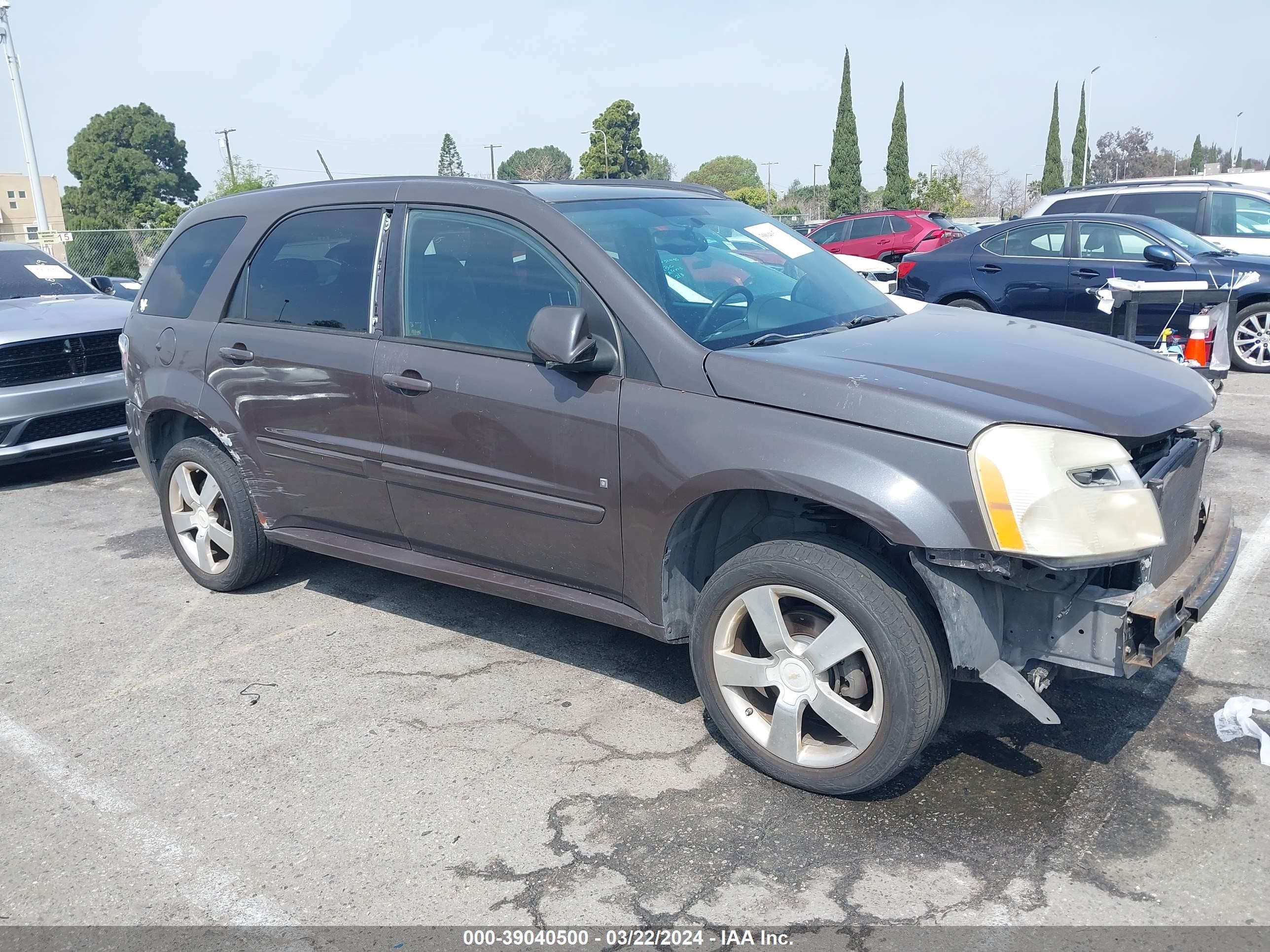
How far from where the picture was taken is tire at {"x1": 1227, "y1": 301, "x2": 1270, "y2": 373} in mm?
9750

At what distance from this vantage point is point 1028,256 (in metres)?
10.2

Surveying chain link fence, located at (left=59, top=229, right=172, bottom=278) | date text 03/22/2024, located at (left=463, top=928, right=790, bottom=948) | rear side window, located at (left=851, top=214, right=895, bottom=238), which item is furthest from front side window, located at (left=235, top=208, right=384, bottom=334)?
chain link fence, located at (left=59, top=229, right=172, bottom=278)

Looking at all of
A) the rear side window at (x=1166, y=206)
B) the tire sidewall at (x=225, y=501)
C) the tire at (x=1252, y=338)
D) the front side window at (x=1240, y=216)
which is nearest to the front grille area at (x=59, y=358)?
the tire sidewall at (x=225, y=501)

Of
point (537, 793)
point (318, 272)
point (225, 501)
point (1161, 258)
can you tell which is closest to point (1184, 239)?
point (1161, 258)

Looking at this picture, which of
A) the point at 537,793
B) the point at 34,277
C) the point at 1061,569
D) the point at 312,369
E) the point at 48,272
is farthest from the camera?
the point at 48,272

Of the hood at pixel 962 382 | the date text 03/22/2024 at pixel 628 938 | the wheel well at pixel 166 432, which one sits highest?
the hood at pixel 962 382

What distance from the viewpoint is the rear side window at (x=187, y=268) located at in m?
4.90

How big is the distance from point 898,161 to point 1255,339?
41254 mm

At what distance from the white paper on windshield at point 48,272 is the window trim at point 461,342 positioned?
6.16 m

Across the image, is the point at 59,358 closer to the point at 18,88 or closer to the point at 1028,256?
the point at 1028,256

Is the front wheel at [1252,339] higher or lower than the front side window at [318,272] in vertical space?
lower

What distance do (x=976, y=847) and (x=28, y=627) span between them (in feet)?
14.1

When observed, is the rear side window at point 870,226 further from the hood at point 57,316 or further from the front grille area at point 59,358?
the front grille area at point 59,358

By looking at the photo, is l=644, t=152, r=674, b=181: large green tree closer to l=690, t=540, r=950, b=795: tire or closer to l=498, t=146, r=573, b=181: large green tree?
l=498, t=146, r=573, b=181: large green tree
